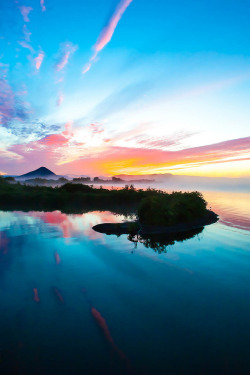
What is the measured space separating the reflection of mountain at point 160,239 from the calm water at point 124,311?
49.8 inches

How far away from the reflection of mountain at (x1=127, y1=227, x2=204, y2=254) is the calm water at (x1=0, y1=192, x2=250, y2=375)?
127 cm

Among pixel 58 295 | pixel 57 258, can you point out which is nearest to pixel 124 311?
pixel 58 295

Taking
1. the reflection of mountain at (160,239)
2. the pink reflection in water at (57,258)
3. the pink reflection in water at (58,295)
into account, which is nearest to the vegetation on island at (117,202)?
the reflection of mountain at (160,239)

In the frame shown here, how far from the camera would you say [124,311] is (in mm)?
8984

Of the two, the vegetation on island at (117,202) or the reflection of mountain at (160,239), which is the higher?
the vegetation on island at (117,202)

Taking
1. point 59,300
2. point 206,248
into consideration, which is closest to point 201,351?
point 59,300

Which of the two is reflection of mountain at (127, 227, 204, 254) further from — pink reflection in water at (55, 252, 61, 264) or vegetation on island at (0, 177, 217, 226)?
pink reflection in water at (55, 252, 61, 264)

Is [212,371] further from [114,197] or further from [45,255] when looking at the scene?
[114,197]

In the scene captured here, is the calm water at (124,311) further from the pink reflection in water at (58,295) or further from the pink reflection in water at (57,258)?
the pink reflection in water at (57,258)

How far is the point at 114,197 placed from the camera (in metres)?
57.2

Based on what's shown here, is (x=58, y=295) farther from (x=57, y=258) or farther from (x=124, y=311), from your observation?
(x=57, y=258)

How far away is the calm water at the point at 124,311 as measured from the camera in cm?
642

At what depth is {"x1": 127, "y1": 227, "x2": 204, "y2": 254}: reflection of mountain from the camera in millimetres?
18469

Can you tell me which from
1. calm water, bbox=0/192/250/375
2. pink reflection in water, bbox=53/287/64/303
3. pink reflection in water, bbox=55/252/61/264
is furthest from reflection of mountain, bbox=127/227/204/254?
pink reflection in water, bbox=53/287/64/303
